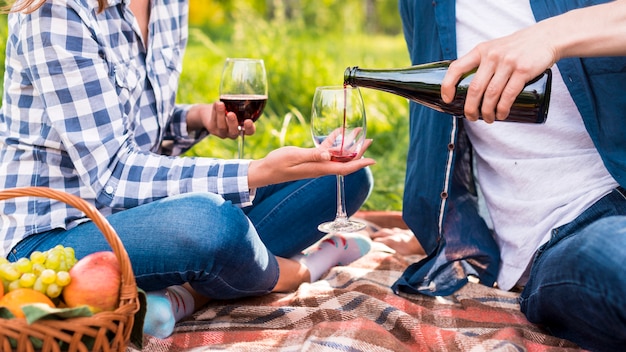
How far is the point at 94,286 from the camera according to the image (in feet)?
5.25

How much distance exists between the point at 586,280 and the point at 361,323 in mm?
594

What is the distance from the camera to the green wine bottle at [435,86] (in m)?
1.99

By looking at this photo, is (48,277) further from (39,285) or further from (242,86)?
(242,86)

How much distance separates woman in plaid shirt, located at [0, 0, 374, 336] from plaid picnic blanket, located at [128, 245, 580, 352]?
82mm

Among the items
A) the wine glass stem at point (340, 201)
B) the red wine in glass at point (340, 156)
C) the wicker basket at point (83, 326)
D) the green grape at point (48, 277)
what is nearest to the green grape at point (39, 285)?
the green grape at point (48, 277)

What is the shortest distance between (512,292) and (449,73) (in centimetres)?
87

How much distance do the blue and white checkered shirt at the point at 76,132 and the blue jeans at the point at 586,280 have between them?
833mm

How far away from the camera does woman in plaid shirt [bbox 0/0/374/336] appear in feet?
6.65

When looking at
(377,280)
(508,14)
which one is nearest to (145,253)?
(377,280)

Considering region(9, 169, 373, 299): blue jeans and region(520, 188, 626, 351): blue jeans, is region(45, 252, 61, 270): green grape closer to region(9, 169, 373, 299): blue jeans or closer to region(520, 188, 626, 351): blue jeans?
region(9, 169, 373, 299): blue jeans

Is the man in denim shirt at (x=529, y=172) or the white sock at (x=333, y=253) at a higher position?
the man in denim shirt at (x=529, y=172)

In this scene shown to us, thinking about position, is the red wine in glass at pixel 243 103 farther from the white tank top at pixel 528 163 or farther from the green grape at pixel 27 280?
the green grape at pixel 27 280

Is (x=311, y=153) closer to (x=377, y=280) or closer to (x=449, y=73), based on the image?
(x=449, y=73)

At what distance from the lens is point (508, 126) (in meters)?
2.32
